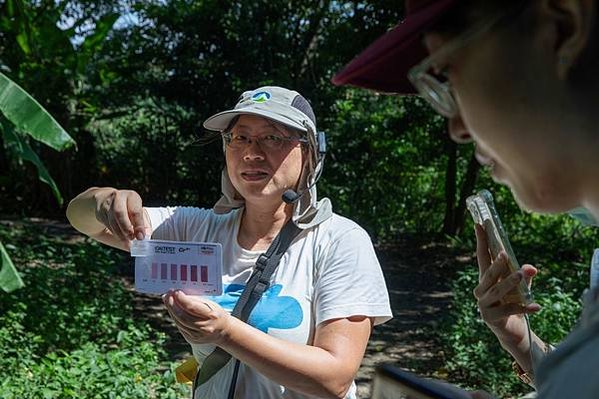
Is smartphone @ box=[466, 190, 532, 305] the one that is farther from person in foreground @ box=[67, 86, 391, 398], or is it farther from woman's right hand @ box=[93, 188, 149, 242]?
woman's right hand @ box=[93, 188, 149, 242]

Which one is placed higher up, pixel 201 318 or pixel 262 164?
pixel 262 164

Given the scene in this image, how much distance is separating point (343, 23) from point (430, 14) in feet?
28.6

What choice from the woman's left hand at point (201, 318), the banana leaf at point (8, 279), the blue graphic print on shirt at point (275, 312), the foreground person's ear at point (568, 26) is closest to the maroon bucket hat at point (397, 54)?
the foreground person's ear at point (568, 26)

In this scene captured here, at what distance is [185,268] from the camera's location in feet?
6.65

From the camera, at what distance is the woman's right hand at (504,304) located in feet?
5.03

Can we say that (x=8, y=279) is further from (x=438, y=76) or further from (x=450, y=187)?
(x=450, y=187)

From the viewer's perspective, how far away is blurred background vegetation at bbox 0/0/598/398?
7.52m

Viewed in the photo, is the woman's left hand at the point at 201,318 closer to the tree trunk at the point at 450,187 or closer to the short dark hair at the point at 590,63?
the short dark hair at the point at 590,63

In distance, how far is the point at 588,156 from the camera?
71cm

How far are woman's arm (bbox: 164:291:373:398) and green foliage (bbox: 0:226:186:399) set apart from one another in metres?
2.32

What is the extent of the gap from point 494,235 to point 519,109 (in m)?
0.94

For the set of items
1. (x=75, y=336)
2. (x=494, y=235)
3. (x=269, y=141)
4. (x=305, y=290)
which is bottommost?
(x=75, y=336)

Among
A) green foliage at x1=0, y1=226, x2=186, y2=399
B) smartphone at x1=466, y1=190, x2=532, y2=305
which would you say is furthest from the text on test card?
green foliage at x1=0, y1=226, x2=186, y2=399

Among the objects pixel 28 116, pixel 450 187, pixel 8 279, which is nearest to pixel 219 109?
pixel 450 187
